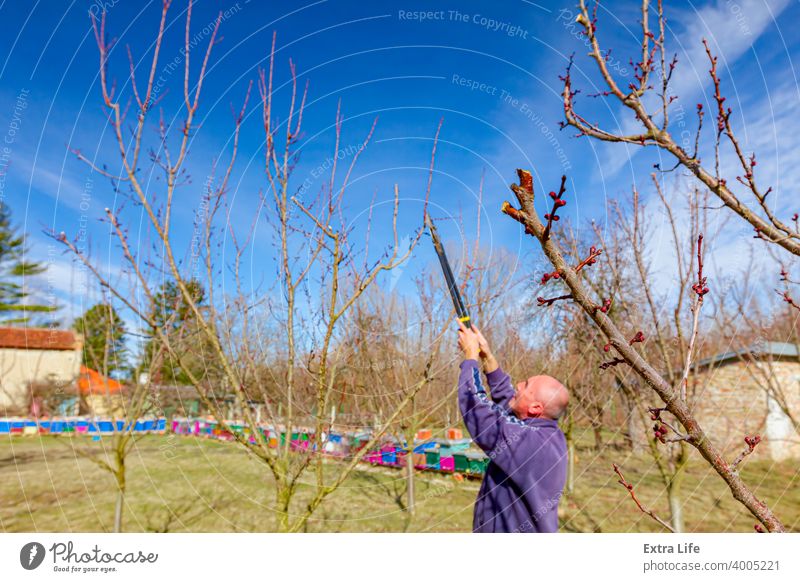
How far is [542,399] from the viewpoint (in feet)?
5.72

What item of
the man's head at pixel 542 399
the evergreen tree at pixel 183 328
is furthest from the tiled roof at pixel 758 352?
the evergreen tree at pixel 183 328

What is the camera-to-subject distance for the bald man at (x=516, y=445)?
1.56m

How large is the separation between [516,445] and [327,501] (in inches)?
258

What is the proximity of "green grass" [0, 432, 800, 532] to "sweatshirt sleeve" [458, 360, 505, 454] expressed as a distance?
3.48 metres

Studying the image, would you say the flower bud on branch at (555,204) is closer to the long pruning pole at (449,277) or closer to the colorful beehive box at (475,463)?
the long pruning pole at (449,277)

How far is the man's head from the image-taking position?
1.74 m

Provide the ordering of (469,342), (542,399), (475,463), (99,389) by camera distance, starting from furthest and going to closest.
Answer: (475,463), (99,389), (542,399), (469,342)

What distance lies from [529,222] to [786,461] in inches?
541

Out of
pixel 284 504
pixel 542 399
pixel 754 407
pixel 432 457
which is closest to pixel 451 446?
pixel 432 457

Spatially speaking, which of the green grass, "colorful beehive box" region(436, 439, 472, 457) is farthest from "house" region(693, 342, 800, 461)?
"colorful beehive box" region(436, 439, 472, 457)

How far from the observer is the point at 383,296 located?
134 inches
